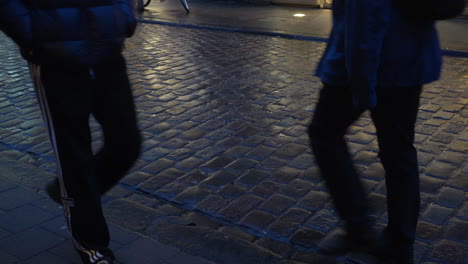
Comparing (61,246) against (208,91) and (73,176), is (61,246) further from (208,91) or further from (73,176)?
(208,91)

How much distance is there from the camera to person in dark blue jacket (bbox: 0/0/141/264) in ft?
7.25

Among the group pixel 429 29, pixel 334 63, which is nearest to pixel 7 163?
pixel 334 63

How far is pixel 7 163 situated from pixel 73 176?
6.35 feet

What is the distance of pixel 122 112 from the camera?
2572 mm

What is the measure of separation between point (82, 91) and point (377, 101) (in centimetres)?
133

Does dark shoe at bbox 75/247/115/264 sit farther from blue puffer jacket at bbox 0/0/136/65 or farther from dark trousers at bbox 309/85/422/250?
dark trousers at bbox 309/85/422/250

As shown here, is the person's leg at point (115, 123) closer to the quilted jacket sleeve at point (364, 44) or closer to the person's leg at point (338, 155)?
the person's leg at point (338, 155)

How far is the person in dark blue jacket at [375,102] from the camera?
2.24m

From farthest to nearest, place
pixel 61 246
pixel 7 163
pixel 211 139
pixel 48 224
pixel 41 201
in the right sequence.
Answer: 1. pixel 211 139
2. pixel 7 163
3. pixel 41 201
4. pixel 48 224
5. pixel 61 246

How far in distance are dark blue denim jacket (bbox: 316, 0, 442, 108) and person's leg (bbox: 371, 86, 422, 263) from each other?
10 cm

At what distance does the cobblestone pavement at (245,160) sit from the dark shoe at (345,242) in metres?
0.06

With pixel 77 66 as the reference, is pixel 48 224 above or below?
below

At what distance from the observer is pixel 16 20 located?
2.16 metres

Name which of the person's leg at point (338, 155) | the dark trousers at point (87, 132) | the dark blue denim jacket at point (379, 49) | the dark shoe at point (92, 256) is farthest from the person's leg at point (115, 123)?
the dark blue denim jacket at point (379, 49)
